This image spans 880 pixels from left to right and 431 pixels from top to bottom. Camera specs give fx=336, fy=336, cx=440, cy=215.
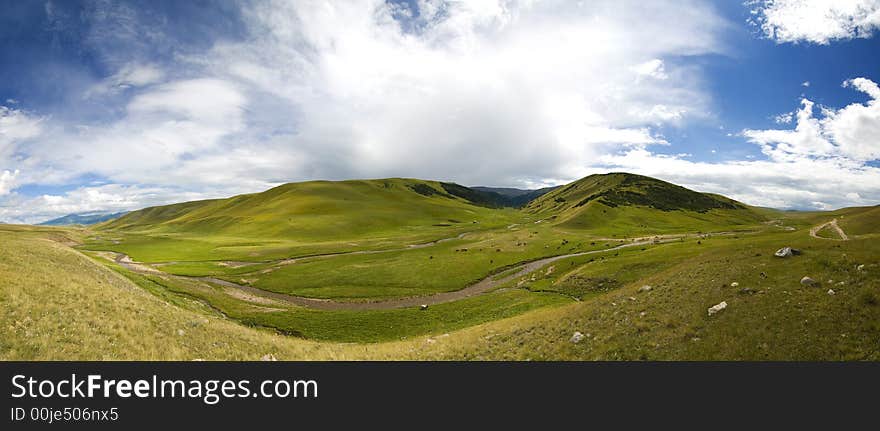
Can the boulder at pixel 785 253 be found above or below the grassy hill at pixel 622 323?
above

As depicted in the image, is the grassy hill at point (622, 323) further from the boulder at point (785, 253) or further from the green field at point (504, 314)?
the boulder at point (785, 253)

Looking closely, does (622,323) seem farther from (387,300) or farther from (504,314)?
(387,300)

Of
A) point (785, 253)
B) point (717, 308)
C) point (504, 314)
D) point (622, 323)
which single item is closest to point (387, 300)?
point (504, 314)

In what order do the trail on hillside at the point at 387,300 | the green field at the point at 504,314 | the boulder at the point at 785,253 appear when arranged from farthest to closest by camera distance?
the trail on hillside at the point at 387,300, the boulder at the point at 785,253, the green field at the point at 504,314

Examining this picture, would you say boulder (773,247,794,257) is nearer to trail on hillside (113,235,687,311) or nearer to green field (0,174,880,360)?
green field (0,174,880,360)

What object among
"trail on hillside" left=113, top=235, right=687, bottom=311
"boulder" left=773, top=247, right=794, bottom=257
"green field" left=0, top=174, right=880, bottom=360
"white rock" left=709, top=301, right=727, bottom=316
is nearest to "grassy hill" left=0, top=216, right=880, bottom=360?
"green field" left=0, top=174, right=880, bottom=360

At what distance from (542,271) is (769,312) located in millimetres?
48702

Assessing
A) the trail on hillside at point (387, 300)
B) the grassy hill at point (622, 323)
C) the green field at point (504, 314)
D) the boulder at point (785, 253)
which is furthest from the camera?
the trail on hillside at point (387, 300)

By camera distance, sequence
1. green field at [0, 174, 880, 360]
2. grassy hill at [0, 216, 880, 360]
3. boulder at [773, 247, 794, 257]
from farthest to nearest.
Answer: boulder at [773, 247, 794, 257]
green field at [0, 174, 880, 360]
grassy hill at [0, 216, 880, 360]

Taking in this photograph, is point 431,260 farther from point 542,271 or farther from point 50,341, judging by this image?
point 50,341

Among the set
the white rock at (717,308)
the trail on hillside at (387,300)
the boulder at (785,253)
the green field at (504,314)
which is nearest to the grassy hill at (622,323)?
the green field at (504,314)

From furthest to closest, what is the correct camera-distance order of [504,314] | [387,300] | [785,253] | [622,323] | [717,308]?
[387,300] → [504,314] → [785,253] → [622,323] → [717,308]
